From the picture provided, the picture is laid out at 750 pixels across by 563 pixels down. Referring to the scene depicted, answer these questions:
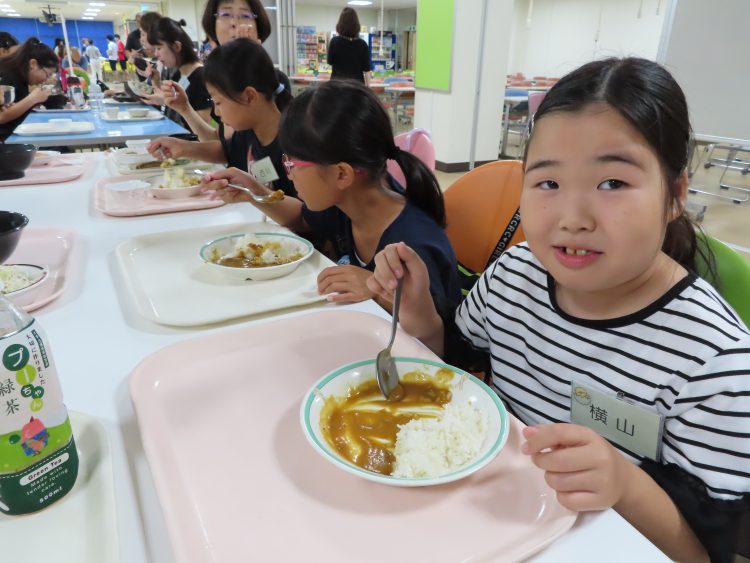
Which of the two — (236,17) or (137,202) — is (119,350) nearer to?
(137,202)

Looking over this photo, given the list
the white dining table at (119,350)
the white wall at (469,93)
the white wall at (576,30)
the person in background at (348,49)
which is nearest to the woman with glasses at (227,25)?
the white dining table at (119,350)

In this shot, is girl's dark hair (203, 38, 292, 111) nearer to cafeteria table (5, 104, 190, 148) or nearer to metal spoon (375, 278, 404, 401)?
cafeteria table (5, 104, 190, 148)

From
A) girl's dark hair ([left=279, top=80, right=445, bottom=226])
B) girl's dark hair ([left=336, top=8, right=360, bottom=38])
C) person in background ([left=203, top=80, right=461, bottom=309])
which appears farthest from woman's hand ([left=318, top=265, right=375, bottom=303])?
girl's dark hair ([left=336, top=8, right=360, bottom=38])

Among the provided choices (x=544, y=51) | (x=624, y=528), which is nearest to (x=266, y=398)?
(x=624, y=528)

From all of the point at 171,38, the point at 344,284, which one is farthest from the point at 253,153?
the point at 171,38

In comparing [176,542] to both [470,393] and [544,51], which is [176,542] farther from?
[544,51]

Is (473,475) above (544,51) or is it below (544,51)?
below

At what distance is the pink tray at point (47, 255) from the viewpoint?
3.12 feet

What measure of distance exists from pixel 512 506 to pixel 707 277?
20.8 inches

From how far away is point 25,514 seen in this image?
476 mm

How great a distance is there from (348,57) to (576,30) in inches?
303

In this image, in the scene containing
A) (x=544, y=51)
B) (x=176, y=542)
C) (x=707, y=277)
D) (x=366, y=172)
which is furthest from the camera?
(x=544, y=51)

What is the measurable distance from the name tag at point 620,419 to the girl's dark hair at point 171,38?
137 inches

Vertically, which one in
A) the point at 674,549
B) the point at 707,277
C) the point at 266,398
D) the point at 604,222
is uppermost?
the point at 604,222
